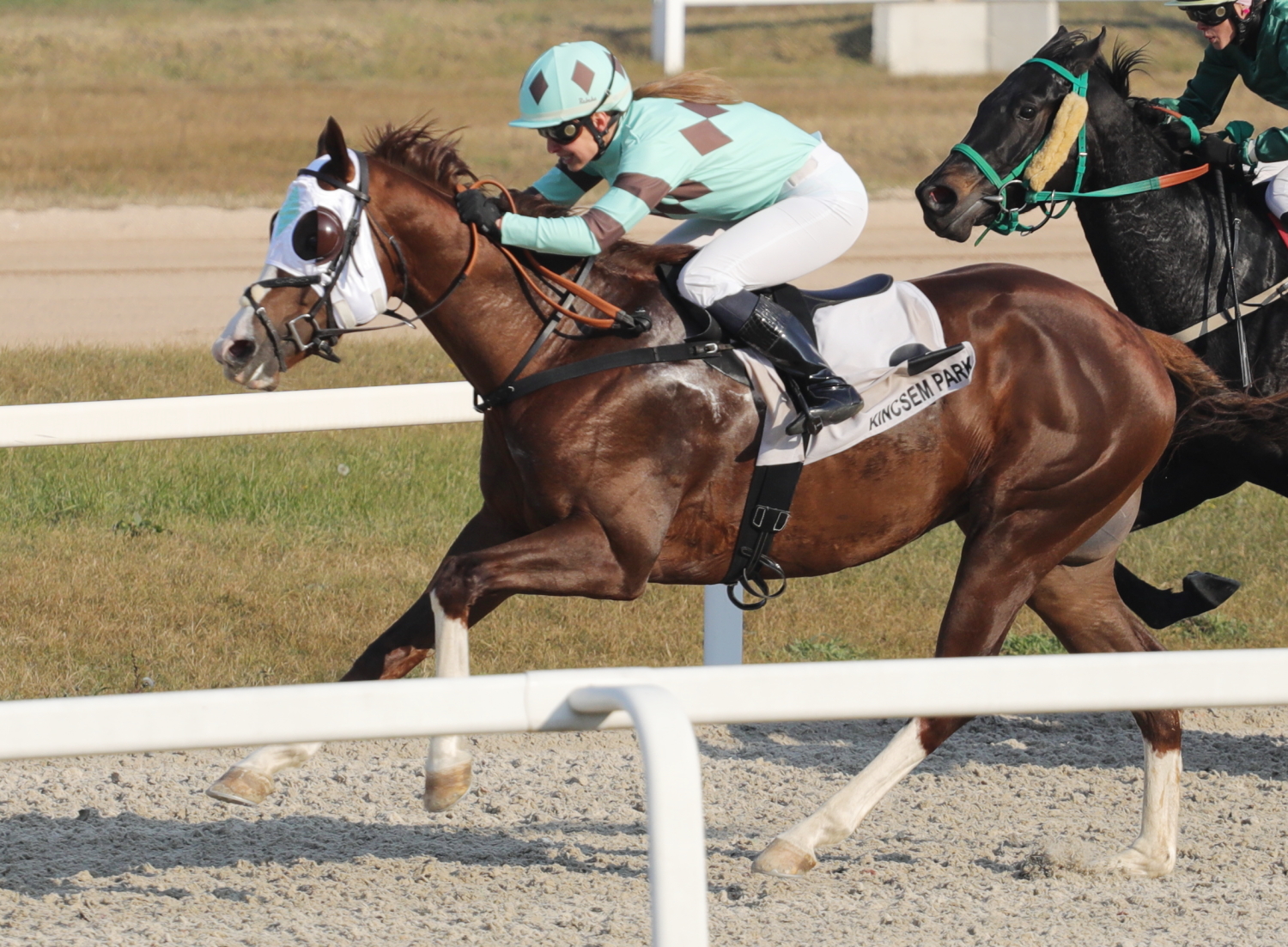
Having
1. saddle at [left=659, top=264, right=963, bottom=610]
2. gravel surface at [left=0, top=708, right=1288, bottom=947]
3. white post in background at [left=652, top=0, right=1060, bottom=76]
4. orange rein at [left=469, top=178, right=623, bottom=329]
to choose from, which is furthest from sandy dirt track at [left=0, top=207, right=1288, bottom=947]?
white post in background at [left=652, top=0, right=1060, bottom=76]

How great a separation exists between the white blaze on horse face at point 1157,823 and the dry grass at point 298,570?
1.71 metres

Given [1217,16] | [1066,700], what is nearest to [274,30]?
[1217,16]

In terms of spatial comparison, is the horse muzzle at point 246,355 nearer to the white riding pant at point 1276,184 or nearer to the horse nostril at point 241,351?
the horse nostril at point 241,351

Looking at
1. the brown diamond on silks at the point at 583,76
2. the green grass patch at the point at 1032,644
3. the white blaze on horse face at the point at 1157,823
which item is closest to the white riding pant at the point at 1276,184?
the white blaze on horse face at the point at 1157,823

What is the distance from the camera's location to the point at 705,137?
4.03 meters

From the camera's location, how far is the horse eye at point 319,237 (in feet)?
12.2

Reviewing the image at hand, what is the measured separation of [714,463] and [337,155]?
3.61 feet

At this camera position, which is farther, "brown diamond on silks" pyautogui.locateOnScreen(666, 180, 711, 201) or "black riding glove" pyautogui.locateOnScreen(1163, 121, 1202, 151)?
"black riding glove" pyautogui.locateOnScreen(1163, 121, 1202, 151)

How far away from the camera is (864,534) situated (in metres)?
4.16

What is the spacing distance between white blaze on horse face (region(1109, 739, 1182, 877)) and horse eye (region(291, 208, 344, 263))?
7.45ft

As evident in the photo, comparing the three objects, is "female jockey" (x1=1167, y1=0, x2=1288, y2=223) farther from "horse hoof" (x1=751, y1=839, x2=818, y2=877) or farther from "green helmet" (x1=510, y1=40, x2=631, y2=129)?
"horse hoof" (x1=751, y1=839, x2=818, y2=877)

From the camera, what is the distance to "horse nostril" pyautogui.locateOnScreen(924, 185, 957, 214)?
464cm

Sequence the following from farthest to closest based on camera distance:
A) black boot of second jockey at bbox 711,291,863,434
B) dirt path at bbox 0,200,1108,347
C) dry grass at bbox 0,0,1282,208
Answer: dry grass at bbox 0,0,1282,208
dirt path at bbox 0,200,1108,347
black boot of second jockey at bbox 711,291,863,434

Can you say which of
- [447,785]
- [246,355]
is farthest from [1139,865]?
[246,355]
